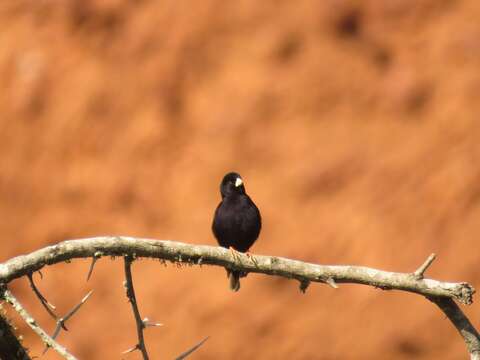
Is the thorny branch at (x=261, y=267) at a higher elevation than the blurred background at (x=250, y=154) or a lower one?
lower

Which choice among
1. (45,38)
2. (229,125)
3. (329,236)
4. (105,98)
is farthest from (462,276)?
(45,38)

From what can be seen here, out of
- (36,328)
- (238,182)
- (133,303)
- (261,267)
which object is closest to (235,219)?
(238,182)

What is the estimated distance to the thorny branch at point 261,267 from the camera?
3316 mm

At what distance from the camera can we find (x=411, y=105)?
35.0 ft

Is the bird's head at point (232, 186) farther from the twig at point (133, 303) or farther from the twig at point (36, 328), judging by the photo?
the twig at point (36, 328)

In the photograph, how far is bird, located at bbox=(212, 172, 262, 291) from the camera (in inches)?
256

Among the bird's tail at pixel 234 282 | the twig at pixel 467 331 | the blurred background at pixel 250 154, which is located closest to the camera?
the twig at pixel 467 331

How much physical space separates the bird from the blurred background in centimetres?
354

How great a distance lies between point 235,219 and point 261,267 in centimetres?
280

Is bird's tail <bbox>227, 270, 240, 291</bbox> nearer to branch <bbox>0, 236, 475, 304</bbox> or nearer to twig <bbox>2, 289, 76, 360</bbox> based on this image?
branch <bbox>0, 236, 475, 304</bbox>

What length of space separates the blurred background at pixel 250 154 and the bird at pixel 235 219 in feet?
11.6

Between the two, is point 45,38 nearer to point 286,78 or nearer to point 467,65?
point 286,78

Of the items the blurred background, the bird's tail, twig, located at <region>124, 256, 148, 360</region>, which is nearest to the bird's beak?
the bird's tail

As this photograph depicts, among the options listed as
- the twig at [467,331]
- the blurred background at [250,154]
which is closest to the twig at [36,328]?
the twig at [467,331]
